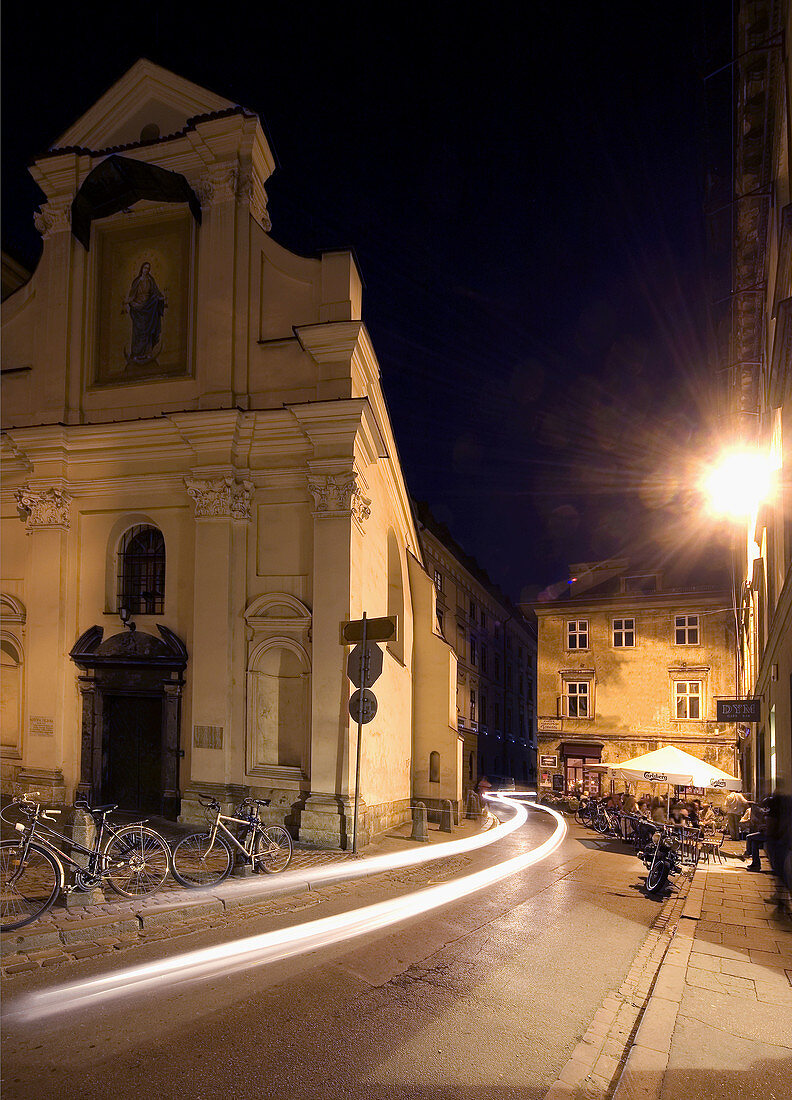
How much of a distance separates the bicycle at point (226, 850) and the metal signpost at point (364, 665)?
1.65 metres

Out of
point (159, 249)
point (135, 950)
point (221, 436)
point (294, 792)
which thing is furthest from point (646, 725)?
point (135, 950)

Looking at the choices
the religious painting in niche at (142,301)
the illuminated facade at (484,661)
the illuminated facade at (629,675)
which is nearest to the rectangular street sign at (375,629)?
the religious painting in niche at (142,301)

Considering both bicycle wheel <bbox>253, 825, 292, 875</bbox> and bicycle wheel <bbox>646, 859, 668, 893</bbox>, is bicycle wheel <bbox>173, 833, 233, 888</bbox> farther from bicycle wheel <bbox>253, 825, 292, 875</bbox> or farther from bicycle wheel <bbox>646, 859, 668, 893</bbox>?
bicycle wheel <bbox>646, 859, 668, 893</bbox>

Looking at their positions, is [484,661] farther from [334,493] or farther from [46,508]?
[46,508]

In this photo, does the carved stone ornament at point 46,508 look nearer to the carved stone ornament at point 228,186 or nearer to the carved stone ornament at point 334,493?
the carved stone ornament at point 334,493

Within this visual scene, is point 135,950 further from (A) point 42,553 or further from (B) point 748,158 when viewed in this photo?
(B) point 748,158

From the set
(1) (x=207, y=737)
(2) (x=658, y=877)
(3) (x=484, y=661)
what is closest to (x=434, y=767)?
(1) (x=207, y=737)

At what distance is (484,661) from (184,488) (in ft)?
114

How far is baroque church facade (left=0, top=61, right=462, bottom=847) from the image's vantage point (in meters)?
14.1

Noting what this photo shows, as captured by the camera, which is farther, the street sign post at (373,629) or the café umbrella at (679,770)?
the café umbrella at (679,770)

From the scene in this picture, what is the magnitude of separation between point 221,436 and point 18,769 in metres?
8.28

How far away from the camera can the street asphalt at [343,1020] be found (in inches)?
164

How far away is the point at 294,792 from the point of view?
13617 millimetres

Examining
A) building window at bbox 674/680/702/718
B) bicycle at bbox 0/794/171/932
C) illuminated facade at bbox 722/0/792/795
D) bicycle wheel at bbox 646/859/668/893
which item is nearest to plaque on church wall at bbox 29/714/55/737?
bicycle at bbox 0/794/171/932
